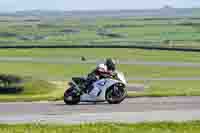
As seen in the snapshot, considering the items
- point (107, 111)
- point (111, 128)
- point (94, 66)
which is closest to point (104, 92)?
point (107, 111)

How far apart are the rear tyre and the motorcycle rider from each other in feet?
1.38

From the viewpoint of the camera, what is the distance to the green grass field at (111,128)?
1460cm

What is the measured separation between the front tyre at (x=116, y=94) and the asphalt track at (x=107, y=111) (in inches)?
9.2

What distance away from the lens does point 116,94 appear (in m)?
21.3

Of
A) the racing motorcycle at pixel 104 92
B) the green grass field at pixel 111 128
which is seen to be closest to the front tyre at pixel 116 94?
the racing motorcycle at pixel 104 92

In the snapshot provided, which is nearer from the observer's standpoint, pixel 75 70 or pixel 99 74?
pixel 99 74

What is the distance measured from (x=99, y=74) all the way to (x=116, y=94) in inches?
35.6

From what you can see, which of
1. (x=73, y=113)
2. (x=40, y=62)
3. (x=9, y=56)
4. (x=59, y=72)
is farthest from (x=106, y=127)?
(x=9, y=56)

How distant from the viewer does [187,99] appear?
68.6 feet

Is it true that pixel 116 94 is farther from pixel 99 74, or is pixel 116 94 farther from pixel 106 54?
pixel 106 54

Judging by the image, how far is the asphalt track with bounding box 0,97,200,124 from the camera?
17.0 metres

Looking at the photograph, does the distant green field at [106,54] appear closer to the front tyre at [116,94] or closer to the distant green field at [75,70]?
the distant green field at [75,70]

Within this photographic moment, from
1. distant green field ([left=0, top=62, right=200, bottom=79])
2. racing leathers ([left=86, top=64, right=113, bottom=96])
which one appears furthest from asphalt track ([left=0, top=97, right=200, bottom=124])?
distant green field ([left=0, top=62, right=200, bottom=79])

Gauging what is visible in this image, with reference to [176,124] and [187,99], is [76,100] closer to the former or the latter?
[187,99]
